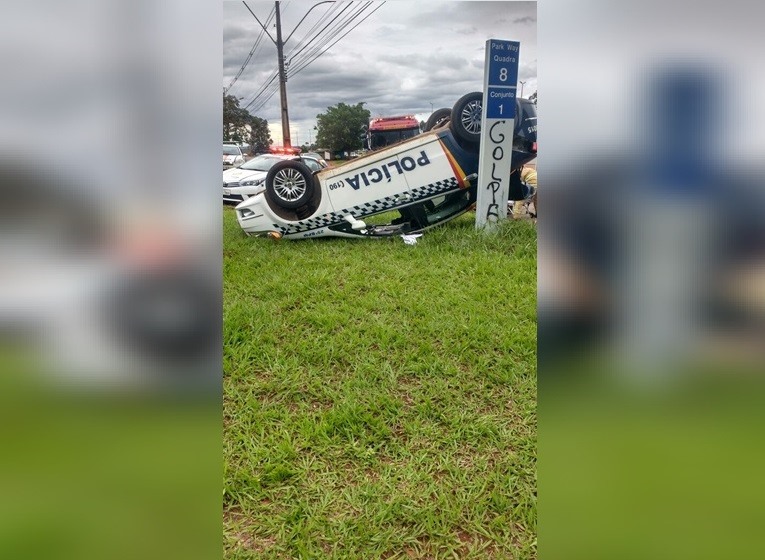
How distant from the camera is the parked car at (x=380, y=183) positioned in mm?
5066

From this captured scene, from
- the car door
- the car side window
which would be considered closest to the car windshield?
the car side window

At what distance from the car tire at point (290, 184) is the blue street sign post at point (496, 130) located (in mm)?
1727

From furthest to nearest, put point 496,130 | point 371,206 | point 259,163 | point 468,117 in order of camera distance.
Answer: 1. point 259,163
2. point 371,206
3. point 468,117
4. point 496,130

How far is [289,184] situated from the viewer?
524 centimetres

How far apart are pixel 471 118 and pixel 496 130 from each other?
443mm

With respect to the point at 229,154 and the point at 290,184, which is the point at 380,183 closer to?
the point at 290,184

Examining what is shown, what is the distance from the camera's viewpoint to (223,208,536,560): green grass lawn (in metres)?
1.49

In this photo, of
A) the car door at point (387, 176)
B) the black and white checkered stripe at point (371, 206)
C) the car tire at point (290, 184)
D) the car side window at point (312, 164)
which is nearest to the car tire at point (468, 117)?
the car door at point (387, 176)

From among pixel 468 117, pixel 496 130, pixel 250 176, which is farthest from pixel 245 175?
pixel 496 130

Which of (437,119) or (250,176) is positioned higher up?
(437,119)
